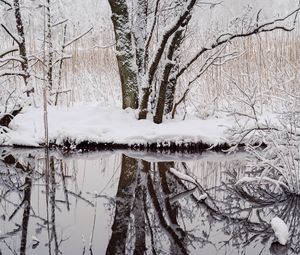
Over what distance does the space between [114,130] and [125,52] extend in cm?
128

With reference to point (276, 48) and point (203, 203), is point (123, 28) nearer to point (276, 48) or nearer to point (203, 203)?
point (276, 48)

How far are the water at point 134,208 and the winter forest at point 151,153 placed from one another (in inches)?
0.5

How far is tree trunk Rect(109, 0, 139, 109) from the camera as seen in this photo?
7.07m

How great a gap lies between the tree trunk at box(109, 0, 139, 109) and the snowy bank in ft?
0.90

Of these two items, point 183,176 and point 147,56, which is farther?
point 147,56

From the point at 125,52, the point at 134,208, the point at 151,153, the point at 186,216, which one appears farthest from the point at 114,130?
the point at 186,216

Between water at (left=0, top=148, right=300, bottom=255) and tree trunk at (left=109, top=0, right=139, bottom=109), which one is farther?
tree trunk at (left=109, top=0, right=139, bottom=109)

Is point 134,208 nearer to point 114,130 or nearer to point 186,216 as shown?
point 186,216

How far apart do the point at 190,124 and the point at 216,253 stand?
3693 millimetres

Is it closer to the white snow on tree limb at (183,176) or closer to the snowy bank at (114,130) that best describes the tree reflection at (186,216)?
the white snow on tree limb at (183,176)

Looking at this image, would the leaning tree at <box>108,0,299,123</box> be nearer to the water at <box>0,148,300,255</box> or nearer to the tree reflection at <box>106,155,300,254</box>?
the water at <box>0,148,300,255</box>

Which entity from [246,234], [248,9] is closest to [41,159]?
[246,234]

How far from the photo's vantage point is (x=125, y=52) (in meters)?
7.17

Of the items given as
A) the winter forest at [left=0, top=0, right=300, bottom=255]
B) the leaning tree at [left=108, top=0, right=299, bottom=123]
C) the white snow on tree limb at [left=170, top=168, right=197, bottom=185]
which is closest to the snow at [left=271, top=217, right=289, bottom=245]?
the winter forest at [left=0, top=0, right=300, bottom=255]
